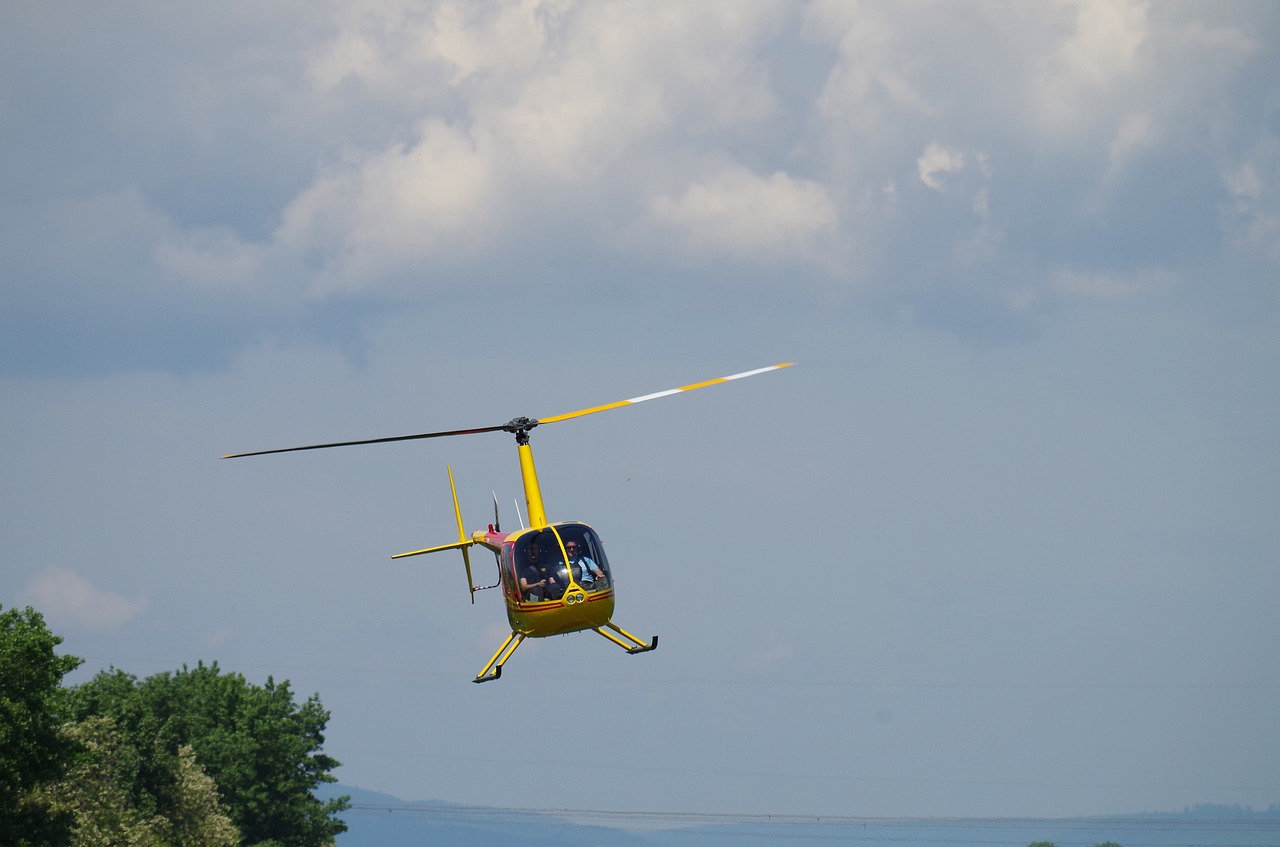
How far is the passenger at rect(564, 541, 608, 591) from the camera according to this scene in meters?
41.3

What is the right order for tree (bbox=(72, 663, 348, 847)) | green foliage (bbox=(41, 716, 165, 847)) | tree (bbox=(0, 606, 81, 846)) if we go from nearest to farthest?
tree (bbox=(0, 606, 81, 846)) → green foliage (bbox=(41, 716, 165, 847)) → tree (bbox=(72, 663, 348, 847))

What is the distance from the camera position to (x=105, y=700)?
9094 cm

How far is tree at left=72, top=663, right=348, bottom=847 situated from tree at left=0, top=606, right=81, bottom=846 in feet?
114

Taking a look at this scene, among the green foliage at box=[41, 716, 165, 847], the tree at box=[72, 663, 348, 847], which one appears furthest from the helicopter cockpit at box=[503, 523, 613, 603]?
the tree at box=[72, 663, 348, 847]

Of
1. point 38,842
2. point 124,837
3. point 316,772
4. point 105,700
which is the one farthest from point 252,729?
point 38,842

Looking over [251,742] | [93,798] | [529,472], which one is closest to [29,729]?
[93,798]

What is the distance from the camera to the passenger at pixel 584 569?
41.3m

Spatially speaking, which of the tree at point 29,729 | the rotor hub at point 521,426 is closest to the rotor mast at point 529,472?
the rotor hub at point 521,426

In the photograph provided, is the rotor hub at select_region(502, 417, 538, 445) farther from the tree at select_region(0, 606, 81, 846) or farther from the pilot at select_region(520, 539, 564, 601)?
the tree at select_region(0, 606, 81, 846)

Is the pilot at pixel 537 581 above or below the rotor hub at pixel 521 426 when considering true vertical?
below

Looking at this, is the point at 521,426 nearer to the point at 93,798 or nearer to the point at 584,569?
the point at 584,569

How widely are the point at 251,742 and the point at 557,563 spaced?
3006 inches

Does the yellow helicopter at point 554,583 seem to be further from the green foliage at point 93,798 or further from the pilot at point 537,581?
the green foliage at point 93,798

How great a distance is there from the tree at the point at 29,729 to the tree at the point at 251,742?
114 feet
